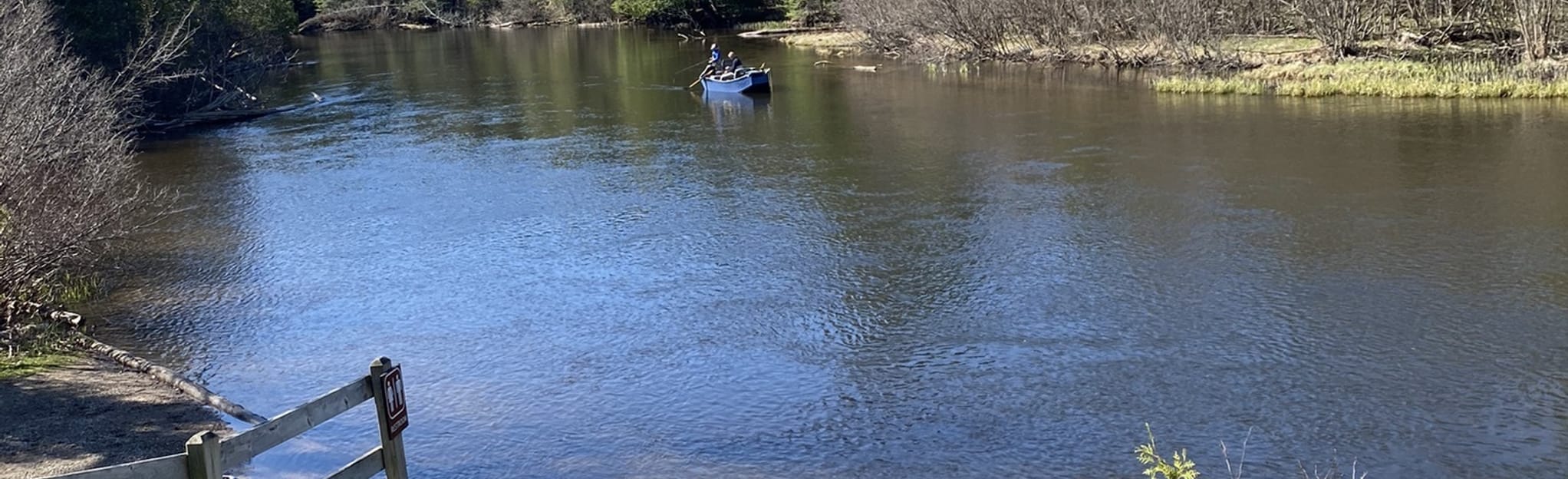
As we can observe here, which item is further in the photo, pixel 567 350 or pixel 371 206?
pixel 371 206

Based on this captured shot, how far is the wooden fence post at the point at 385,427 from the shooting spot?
791 centimetres

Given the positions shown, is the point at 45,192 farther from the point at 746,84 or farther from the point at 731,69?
the point at 731,69

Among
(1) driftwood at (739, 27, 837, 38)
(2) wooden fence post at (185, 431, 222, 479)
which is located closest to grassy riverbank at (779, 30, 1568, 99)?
(1) driftwood at (739, 27, 837, 38)

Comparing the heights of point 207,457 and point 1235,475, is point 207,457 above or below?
above

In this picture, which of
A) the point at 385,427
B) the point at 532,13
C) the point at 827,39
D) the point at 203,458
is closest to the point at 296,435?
the point at 385,427

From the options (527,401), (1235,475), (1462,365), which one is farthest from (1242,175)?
(527,401)

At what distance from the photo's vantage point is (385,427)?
799cm

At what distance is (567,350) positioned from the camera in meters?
14.5

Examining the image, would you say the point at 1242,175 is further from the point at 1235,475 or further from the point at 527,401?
the point at 527,401

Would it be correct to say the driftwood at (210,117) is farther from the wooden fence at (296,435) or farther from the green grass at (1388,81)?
the wooden fence at (296,435)

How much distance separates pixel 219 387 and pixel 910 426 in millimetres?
7014

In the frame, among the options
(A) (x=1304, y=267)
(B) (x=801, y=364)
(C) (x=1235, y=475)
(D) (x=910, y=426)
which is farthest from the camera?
(A) (x=1304, y=267)

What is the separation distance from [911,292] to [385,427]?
362 inches

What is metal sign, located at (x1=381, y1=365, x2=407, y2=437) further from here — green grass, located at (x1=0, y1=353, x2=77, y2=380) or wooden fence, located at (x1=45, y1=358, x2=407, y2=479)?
green grass, located at (x1=0, y1=353, x2=77, y2=380)
